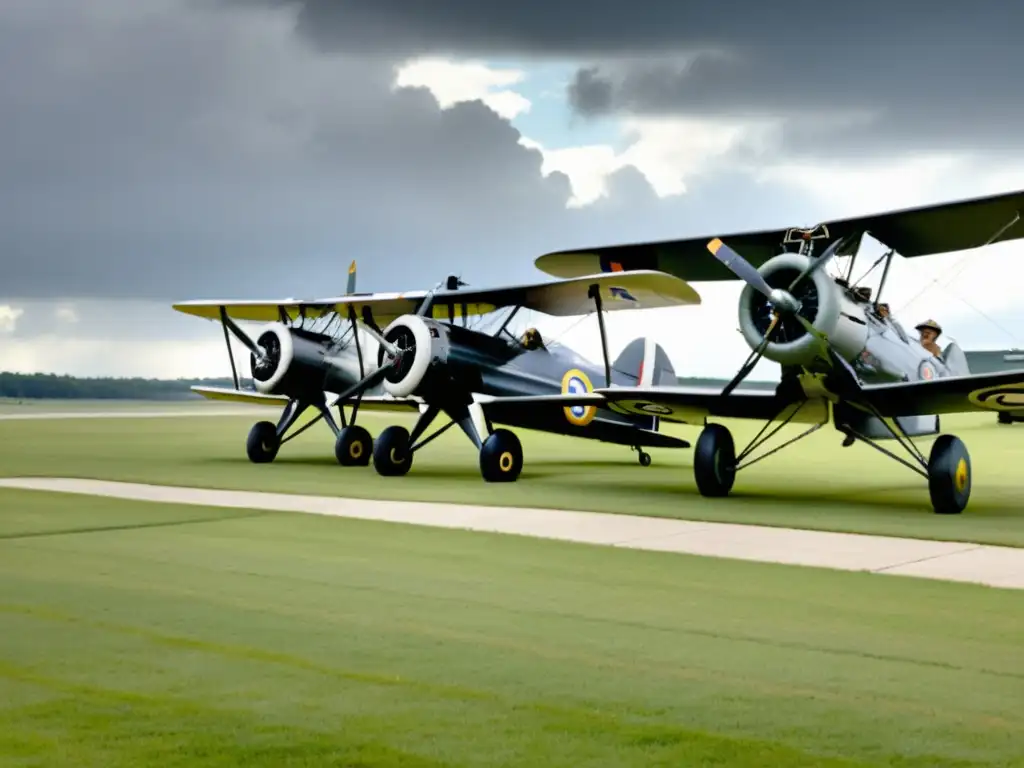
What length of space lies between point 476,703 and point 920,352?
989cm

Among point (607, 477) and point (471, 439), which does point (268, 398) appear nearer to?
point (471, 439)

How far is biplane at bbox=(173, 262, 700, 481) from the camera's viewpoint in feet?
49.1

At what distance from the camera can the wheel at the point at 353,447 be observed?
1783 cm

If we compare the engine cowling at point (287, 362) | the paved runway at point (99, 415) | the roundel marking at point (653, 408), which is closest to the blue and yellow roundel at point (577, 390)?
the roundel marking at point (653, 408)

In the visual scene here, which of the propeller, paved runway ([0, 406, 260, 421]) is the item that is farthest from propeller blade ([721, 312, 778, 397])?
paved runway ([0, 406, 260, 421])

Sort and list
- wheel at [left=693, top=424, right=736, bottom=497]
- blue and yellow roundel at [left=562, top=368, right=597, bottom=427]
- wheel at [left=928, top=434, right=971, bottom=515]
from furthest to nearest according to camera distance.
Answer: blue and yellow roundel at [left=562, top=368, right=597, bottom=427], wheel at [left=693, top=424, right=736, bottom=497], wheel at [left=928, top=434, right=971, bottom=515]

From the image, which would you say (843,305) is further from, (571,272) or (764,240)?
(571,272)

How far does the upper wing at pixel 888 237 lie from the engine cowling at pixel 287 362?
17.2ft

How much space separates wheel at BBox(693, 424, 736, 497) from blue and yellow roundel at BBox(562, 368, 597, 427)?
14.8 ft

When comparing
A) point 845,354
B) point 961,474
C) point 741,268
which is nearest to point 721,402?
point 845,354

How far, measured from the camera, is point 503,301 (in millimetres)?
16469

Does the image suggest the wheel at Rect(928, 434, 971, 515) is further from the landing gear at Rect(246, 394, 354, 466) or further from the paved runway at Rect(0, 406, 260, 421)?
the paved runway at Rect(0, 406, 260, 421)

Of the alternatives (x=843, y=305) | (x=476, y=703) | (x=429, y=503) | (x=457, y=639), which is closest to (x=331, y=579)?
(x=457, y=639)

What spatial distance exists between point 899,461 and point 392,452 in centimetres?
660
